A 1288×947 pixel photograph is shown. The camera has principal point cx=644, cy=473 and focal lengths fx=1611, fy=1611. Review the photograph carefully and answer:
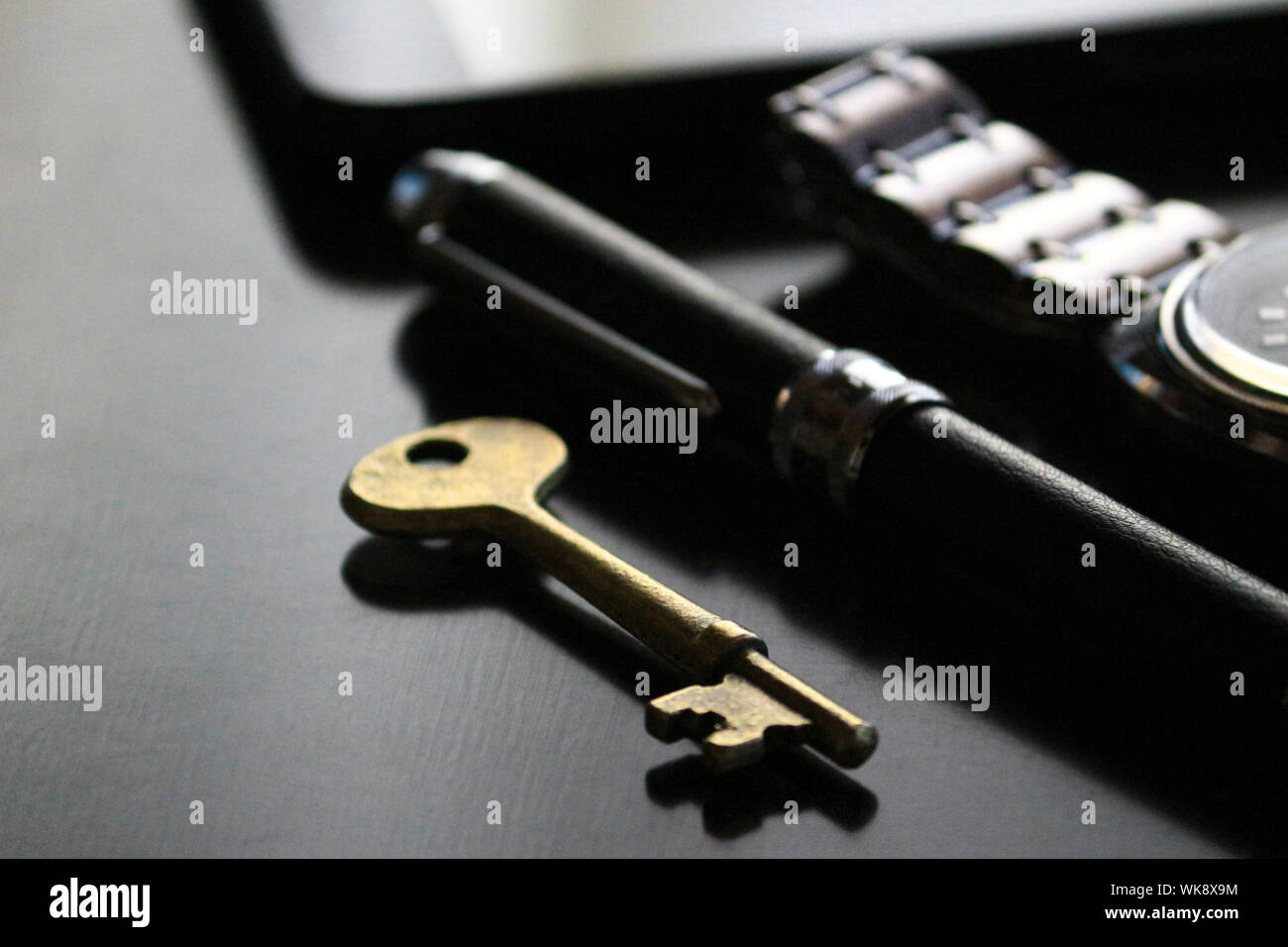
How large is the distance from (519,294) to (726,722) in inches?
13.0

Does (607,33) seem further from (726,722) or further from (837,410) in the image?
(726,722)

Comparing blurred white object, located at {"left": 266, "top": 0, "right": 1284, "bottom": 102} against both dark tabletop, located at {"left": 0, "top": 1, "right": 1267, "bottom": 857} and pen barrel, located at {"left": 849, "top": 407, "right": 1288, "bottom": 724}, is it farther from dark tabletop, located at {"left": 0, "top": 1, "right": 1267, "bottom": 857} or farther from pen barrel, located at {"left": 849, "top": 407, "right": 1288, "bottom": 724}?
pen barrel, located at {"left": 849, "top": 407, "right": 1288, "bottom": 724}

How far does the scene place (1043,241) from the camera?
840 millimetres

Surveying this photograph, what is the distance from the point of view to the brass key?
0.59 metres

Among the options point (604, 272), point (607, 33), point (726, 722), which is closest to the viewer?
point (726, 722)

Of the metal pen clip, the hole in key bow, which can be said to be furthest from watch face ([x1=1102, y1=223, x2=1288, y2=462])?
the hole in key bow

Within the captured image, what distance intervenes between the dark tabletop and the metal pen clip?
48 mm

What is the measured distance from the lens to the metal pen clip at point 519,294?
2.54 feet

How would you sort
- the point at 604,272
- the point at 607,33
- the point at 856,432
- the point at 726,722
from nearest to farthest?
the point at 726,722
the point at 856,432
the point at 604,272
the point at 607,33

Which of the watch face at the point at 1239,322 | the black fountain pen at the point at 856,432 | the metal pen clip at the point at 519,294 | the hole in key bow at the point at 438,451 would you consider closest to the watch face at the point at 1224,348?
the watch face at the point at 1239,322

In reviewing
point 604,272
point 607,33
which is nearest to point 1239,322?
point 604,272

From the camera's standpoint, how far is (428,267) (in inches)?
35.2

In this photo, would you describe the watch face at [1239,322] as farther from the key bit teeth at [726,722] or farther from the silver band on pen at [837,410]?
the key bit teeth at [726,722]
